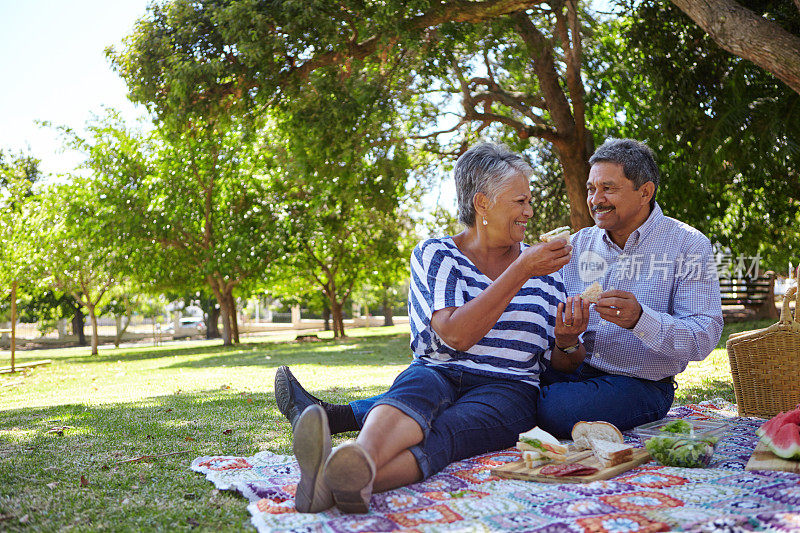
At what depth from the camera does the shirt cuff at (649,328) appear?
3.56 m

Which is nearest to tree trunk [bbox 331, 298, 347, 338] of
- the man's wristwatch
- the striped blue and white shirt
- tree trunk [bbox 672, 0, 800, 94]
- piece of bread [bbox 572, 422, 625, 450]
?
tree trunk [bbox 672, 0, 800, 94]

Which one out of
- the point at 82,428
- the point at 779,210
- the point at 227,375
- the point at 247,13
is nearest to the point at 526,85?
the point at 779,210

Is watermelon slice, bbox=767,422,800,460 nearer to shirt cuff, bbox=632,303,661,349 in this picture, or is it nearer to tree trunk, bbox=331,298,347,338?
shirt cuff, bbox=632,303,661,349

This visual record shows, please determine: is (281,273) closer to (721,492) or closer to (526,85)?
(526,85)

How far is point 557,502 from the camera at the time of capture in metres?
2.67

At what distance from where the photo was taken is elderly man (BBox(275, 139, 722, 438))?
3723 mm

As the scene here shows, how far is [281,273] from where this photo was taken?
25516 mm

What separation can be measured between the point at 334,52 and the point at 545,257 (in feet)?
28.1

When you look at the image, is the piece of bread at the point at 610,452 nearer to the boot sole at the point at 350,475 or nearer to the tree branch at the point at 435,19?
the boot sole at the point at 350,475

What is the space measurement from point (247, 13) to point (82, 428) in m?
6.95

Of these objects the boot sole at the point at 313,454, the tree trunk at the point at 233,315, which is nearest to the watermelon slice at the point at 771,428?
the boot sole at the point at 313,454

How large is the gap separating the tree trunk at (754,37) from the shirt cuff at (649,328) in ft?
12.3

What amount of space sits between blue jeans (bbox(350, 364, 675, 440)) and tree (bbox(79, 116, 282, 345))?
18.1m

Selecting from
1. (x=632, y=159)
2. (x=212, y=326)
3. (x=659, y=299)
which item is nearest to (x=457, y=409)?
(x=659, y=299)
